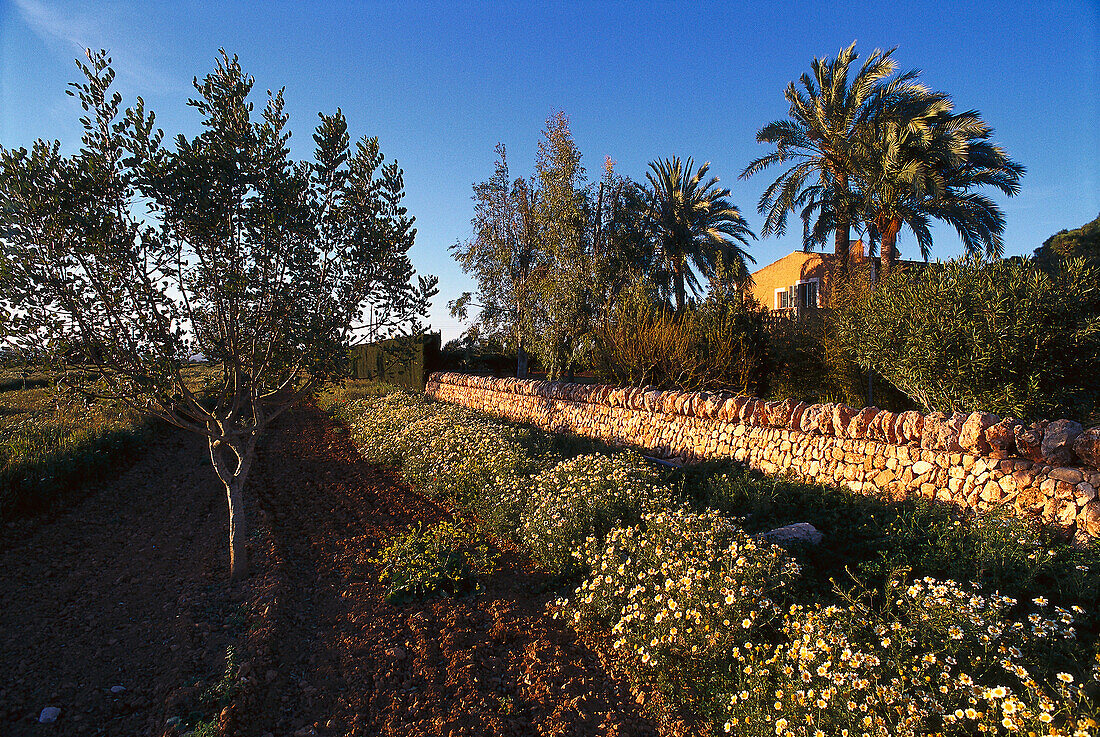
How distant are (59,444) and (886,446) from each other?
1072cm

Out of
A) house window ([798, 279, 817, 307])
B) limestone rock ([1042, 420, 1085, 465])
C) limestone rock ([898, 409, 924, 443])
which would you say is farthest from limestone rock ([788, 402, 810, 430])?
house window ([798, 279, 817, 307])

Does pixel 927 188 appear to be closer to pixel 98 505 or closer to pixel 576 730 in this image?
pixel 576 730

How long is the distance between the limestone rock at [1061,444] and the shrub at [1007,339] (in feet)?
5.73

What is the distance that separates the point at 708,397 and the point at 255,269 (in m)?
6.16

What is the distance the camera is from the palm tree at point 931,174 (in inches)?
594

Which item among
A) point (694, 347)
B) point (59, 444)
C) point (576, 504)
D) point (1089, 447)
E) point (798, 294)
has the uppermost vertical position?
point (798, 294)

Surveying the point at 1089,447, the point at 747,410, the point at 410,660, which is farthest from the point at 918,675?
the point at 747,410

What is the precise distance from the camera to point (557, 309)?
14625mm

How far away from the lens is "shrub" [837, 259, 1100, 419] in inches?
250

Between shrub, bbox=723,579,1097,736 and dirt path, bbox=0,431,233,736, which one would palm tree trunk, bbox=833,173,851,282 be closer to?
shrub, bbox=723,579,1097,736

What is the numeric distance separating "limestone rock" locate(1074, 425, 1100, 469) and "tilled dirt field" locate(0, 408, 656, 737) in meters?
4.44

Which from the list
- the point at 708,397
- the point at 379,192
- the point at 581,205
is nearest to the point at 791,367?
the point at 708,397

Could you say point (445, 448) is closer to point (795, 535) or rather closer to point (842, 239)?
point (795, 535)

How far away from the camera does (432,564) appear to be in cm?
466
